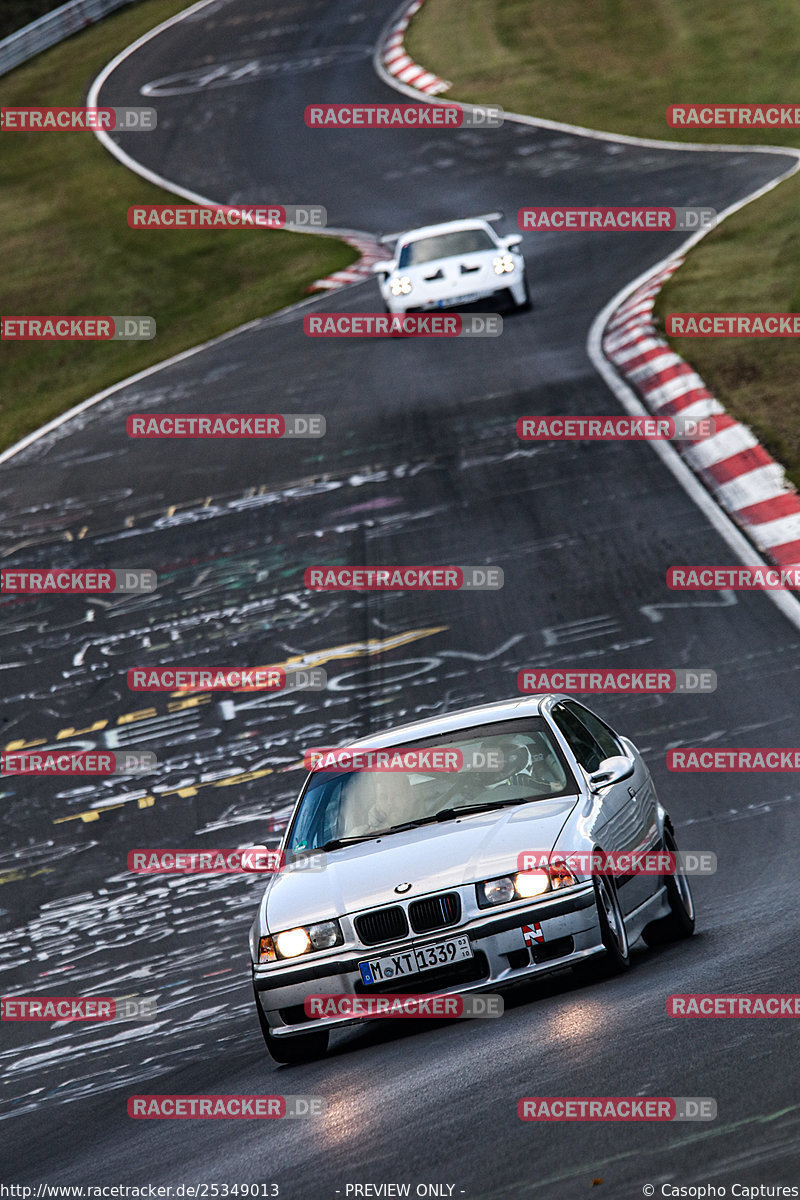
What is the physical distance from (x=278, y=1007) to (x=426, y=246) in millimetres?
17940

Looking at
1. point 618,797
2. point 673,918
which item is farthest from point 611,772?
point 673,918

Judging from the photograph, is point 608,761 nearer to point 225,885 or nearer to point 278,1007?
point 278,1007

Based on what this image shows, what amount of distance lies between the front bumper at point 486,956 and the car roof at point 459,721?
133cm

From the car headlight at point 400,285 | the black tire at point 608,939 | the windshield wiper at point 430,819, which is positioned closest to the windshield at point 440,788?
the windshield wiper at point 430,819

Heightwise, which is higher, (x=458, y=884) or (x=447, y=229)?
(x=458, y=884)

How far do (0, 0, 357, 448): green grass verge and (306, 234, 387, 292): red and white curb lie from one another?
260 millimetres

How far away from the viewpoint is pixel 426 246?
78.2 ft

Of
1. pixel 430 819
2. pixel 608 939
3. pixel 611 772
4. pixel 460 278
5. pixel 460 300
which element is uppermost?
pixel 430 819

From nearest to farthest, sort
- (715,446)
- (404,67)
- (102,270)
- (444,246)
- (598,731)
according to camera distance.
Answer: (598,731), (715,446), (444,246), (102,270), (404,67)

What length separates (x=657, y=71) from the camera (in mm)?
40125

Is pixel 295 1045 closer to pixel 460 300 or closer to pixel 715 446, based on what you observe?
pixel 715 446

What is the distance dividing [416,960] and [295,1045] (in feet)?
2.23

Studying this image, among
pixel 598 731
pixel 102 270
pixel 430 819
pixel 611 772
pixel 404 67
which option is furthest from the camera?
pixel 404 67

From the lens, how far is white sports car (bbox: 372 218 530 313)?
22.9m
